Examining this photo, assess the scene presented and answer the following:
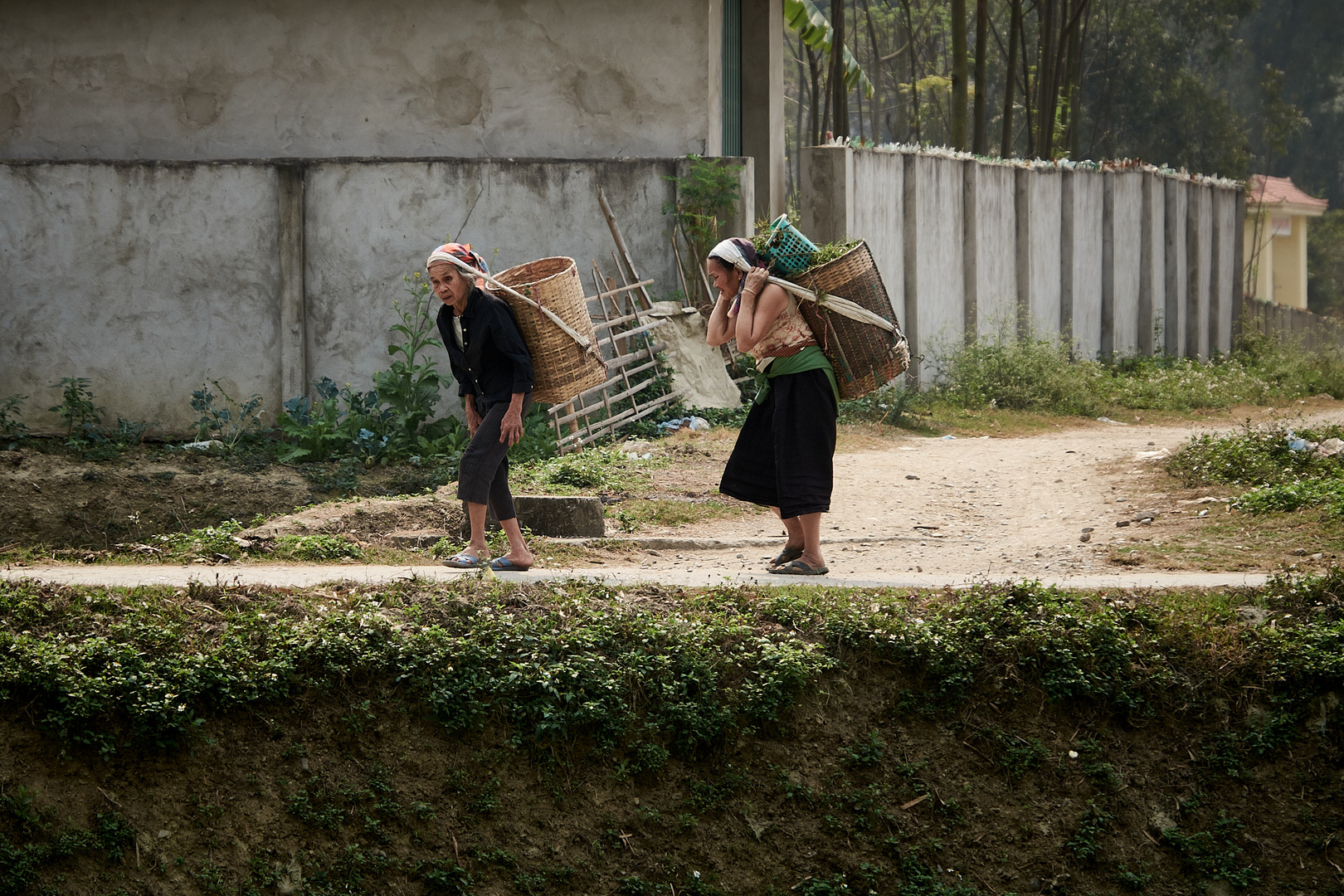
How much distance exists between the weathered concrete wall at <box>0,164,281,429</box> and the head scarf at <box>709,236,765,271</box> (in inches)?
260

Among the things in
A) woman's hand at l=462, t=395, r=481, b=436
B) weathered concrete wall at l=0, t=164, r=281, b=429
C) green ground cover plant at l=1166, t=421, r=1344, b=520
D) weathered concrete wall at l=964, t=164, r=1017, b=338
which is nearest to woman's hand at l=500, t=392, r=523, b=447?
woman's hand at l=462, t=395, r=481, b=436

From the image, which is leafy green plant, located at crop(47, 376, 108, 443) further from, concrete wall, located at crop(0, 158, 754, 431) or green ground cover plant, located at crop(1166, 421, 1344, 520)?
green ground cover plant, located at crop(1166, 421, 1344, 520)

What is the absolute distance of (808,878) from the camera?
489 centimetres

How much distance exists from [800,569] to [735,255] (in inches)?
62.2

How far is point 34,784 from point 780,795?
2.80 metres

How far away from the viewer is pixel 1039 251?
15906 millimetres

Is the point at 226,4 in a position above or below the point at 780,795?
above

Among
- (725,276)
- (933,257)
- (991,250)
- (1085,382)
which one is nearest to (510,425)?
(725,276)

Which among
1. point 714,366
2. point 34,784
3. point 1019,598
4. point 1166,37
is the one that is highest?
point 1166,37

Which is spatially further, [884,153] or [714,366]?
[884,153]

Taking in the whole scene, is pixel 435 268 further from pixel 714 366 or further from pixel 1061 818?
pixel 714 366

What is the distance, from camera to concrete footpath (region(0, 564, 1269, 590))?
5871 millimetres

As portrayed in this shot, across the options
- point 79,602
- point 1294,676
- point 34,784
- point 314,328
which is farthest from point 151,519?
point 1294,676

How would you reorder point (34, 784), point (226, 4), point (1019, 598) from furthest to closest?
1. point (226, 4)
2. point (1019, 598)
3. point (34, 784)
